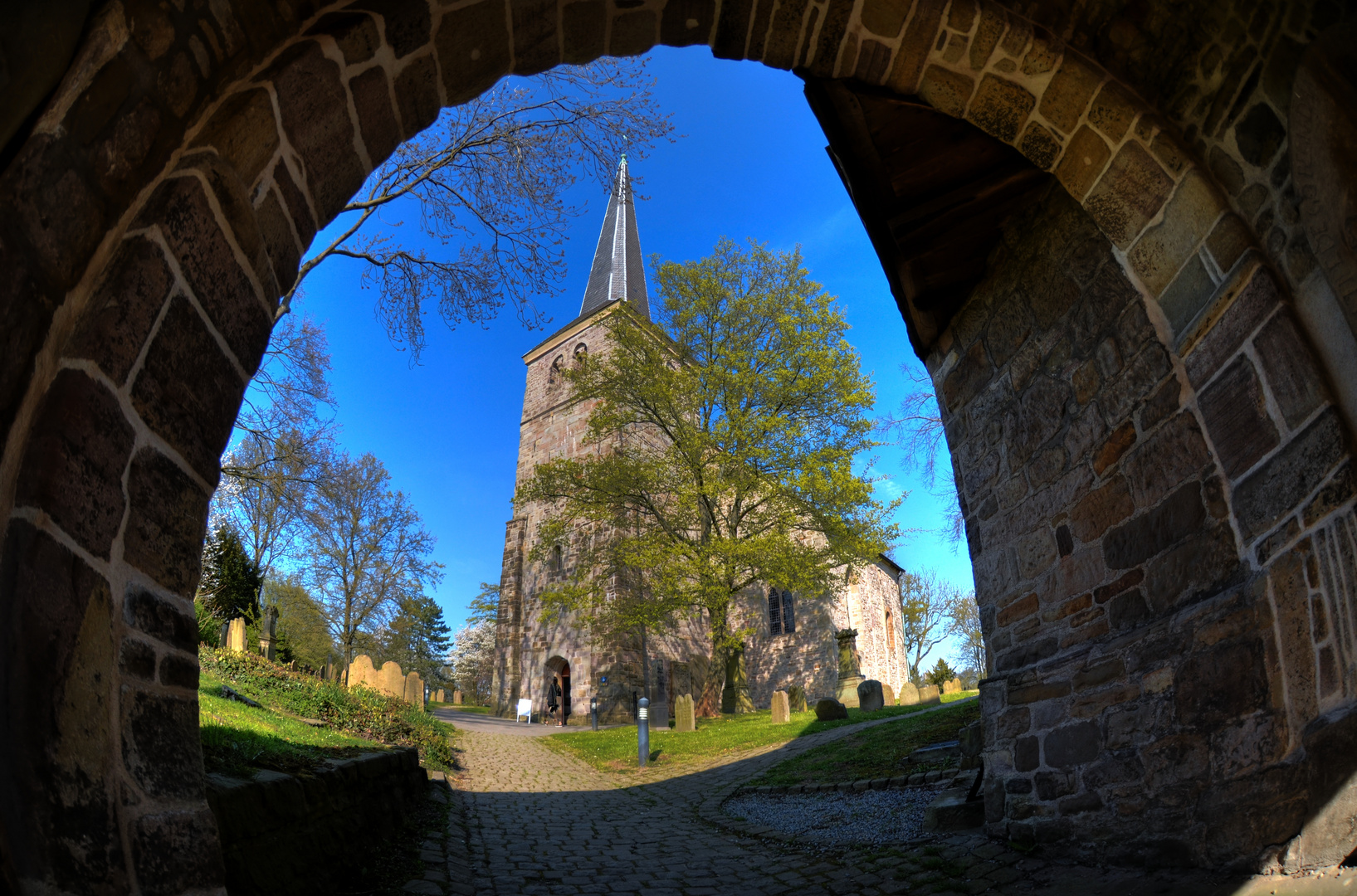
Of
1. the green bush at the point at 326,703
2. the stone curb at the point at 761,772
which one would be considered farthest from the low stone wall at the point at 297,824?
the green bush at the point at 326,703

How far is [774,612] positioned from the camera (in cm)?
2392

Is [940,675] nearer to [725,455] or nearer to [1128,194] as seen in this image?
[725,455]

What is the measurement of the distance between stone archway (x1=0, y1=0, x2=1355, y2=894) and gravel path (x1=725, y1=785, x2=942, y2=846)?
108 centimetres

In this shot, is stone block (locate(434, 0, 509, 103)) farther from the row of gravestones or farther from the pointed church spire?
the pointed church spire

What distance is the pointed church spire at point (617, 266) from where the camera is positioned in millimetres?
31281

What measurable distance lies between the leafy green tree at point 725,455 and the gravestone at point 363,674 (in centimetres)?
426

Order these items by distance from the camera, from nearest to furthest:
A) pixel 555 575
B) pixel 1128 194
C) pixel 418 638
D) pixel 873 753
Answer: pixel 1128 194, pixel 873 753, pixel 555 575, pixel 418 638

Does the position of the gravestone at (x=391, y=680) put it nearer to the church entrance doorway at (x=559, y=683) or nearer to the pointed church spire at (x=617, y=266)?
the church entrance doorway at (x=559, y=683)

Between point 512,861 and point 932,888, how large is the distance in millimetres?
2775

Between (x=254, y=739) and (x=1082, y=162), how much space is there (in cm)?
536

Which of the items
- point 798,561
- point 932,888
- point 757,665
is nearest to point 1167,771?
point 932,888

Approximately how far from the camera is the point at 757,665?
2336 centimetres

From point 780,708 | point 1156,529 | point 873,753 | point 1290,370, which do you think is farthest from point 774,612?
point 1290,370

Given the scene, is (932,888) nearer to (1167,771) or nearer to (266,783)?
(1167,771)
